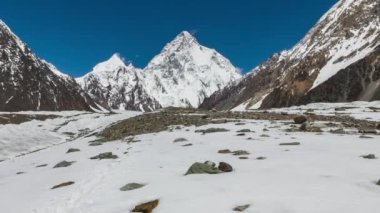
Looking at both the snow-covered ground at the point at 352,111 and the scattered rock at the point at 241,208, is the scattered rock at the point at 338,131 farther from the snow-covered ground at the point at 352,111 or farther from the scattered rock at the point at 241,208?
the scattered rock at the point at 241,208

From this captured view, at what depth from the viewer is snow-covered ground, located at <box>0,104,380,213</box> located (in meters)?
11.9

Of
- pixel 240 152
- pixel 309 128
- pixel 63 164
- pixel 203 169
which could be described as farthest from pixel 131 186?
pixel 309 128

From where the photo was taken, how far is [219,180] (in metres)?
14.9

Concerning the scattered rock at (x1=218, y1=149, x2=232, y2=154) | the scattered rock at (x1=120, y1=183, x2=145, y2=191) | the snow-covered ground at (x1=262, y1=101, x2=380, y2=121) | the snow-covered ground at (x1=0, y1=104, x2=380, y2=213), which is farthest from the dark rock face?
the scattered rock at (x1=120, y1=183, x2=145, y2=191)

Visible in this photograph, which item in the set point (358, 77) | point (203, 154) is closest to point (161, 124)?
point (203, 154)

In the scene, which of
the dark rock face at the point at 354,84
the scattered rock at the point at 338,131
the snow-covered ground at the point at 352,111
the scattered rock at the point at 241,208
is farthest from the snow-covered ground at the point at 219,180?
the dark rock face at the point at 354,84

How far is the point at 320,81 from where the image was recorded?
632 feet

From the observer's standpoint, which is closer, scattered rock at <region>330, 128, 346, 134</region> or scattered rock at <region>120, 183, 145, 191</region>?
scattered rock at <region>120, 183, 145, 191</region>

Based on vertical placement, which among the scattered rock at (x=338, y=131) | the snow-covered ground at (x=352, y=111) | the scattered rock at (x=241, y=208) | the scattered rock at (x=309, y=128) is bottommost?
the scattered rock at (x=241, y=208)

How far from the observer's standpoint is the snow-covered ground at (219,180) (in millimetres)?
11930

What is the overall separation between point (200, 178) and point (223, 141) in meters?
9.93

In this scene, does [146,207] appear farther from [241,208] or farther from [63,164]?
[63,164]

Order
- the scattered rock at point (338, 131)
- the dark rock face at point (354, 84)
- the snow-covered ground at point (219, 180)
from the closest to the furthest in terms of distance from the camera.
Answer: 1. the snow-covered ground at point (219, 180)
2. the scattered rock at point (338, 131)
3. the dark rock face at point (354, 84)

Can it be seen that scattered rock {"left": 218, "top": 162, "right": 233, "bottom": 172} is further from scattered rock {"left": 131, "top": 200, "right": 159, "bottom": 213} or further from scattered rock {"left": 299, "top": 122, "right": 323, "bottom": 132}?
scattered rock {"left": 299, "top": 122, "right": 323, "bottom": 132}
